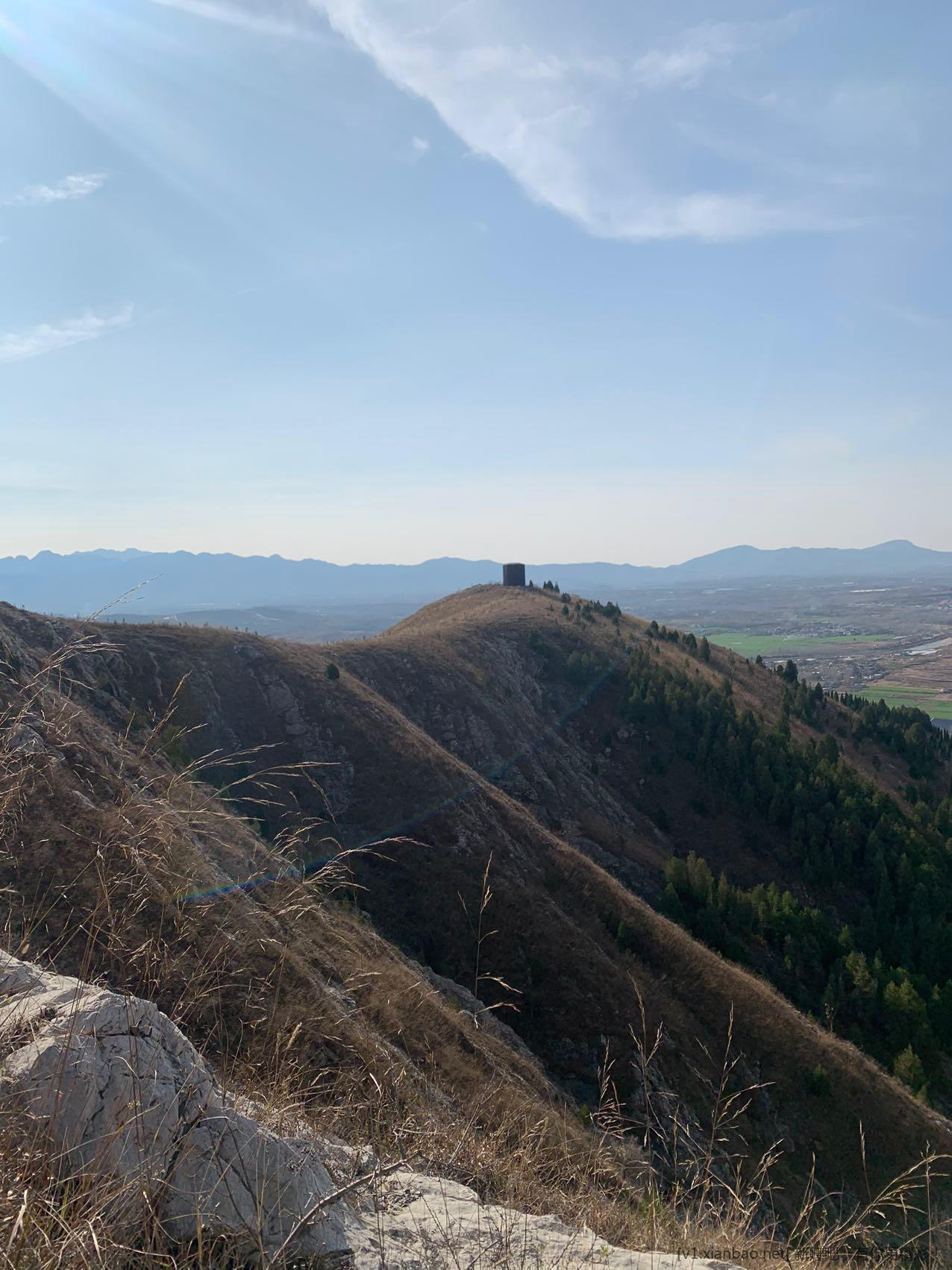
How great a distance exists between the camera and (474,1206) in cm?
518

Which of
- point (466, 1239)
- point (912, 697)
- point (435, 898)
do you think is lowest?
point (912, 697)

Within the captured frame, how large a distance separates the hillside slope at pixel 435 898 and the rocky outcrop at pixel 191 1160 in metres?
0.62

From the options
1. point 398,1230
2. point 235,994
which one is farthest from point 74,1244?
point 235,994

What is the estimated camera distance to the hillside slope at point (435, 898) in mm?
11312

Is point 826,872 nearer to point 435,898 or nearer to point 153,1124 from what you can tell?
point 435,898

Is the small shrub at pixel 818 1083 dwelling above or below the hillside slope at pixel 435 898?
below

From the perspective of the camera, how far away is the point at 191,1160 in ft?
13.0

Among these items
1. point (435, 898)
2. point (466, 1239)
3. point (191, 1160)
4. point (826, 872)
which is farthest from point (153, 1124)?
point (826, 872)

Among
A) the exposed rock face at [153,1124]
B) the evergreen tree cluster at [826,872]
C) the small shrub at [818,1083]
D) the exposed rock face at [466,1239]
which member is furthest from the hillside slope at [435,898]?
the evergreen tree cluster at [826,872]

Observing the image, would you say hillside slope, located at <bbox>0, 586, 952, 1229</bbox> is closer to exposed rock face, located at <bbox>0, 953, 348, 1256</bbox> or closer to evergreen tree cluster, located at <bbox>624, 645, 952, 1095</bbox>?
exposed rock face, located at <bbox>0, 953, 348, 1256</bbox>

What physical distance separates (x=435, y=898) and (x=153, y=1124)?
32.8m

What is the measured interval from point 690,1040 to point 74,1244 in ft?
120

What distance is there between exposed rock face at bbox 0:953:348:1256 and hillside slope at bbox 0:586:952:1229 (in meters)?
0.59

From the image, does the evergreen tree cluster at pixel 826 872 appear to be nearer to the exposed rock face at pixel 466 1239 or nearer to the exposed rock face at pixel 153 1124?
the exposed rock face at pixel 466 1239
